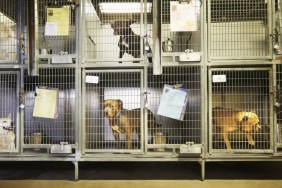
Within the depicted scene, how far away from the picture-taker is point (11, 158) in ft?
6.30

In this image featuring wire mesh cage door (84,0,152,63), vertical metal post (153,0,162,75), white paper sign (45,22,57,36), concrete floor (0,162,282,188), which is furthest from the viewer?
wire mesh cage door (84,0,152,63)

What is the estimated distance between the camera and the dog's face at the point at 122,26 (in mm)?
2031

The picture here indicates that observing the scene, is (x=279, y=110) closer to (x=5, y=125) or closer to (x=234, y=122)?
(x=234, y=122)

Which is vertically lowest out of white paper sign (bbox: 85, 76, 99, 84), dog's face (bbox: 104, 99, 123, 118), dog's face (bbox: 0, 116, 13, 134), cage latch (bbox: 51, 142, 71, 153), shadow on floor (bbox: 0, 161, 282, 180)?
shadow on floor (bbox: 0, 161, 282, 180)

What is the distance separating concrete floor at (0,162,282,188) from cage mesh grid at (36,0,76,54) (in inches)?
40.4

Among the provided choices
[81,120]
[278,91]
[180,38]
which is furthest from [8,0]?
[278,91]

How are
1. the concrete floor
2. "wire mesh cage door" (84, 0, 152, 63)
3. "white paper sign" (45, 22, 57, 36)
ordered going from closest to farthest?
the concrete floor
"white paper sign" (45, 22, 57, 36)
"wire mesh cage door" (84, 0, 152, 63)

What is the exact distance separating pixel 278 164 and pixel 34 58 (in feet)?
7.57

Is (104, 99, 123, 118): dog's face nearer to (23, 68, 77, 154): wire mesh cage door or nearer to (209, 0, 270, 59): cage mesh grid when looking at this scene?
(23, 68, 77, 154): wire mesh cage door

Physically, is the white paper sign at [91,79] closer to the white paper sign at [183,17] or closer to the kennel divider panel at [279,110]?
the white paper sign at [183,17]

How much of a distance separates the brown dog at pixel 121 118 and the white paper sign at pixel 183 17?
2.36 feet

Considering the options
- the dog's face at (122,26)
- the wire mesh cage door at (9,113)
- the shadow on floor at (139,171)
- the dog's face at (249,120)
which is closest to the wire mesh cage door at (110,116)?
the shadow on floor at (139,171)

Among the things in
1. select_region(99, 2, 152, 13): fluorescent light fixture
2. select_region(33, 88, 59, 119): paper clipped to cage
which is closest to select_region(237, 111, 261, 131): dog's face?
select_region(99, 2, 152, 13): fluorescent light fixture

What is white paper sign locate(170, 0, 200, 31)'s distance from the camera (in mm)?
1869
